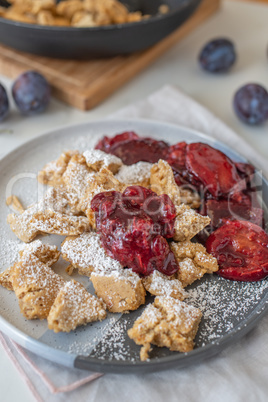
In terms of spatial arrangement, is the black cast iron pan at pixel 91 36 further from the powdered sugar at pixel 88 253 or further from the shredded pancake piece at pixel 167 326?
the shredded pancake piece at pixel 167 326

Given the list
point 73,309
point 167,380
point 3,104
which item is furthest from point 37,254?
point 3,104

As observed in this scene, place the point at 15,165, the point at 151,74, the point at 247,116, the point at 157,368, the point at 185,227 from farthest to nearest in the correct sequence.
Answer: the point at 151,74 → the point at 247,116 → the point at 15,165 → the point at 185,227 → the point at 157,368

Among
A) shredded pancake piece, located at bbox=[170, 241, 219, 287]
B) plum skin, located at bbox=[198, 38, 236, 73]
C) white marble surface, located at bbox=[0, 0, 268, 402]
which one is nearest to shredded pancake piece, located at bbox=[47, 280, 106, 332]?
shredded pancake piece, located at bbox=[170, 241, 219, 287]

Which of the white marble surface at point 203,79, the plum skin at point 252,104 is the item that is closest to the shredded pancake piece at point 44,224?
the white marble surface at point 203,79

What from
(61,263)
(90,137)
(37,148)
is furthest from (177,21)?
(61,263)

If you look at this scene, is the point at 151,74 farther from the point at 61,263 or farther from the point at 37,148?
the point at 61,263

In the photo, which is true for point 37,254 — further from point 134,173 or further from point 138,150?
point 138,150
